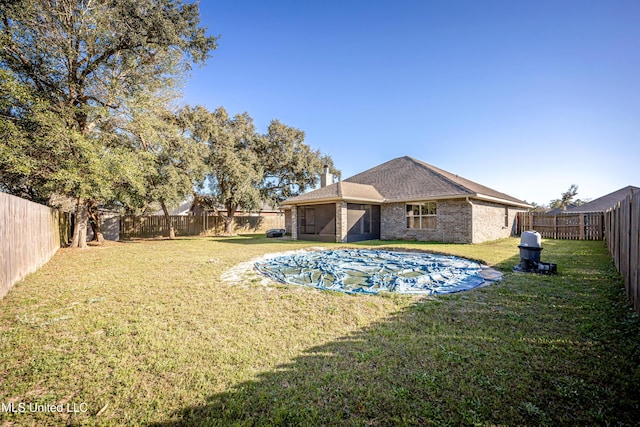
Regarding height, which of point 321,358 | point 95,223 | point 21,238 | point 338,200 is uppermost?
point 338,200

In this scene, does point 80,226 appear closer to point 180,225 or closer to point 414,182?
point 180,225

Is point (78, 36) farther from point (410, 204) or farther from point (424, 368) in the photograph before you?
point (410, 204)

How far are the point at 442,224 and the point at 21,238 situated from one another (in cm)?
1510

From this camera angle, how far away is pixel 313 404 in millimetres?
2064

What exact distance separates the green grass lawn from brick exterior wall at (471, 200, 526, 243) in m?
8.38

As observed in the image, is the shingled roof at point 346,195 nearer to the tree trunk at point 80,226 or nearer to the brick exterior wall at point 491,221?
the brick exterior wall at point 491,221

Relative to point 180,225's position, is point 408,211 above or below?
above

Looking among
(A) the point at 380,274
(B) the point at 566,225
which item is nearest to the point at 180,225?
(A) the point at 380,274

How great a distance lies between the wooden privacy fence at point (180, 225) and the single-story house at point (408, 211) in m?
9.78

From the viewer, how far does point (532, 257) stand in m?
6.46

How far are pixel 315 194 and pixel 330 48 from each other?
7.54m

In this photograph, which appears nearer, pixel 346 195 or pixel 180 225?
pixel 346 195

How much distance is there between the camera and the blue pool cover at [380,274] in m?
5.37

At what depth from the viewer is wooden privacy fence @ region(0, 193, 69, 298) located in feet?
15.7
